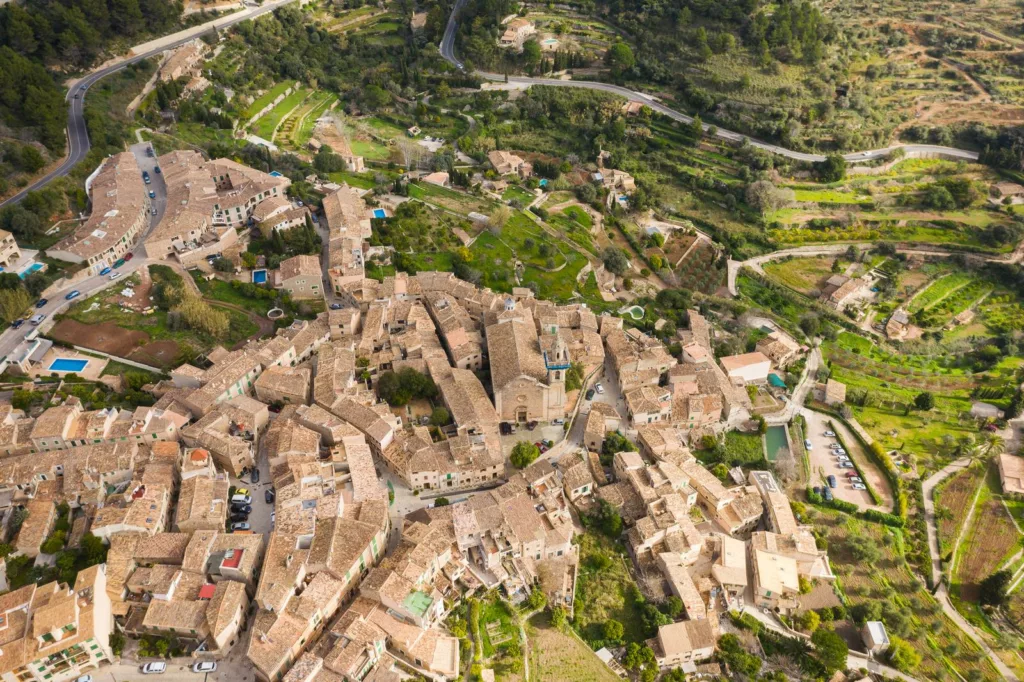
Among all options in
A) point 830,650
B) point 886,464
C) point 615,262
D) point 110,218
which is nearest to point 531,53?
point 615,262

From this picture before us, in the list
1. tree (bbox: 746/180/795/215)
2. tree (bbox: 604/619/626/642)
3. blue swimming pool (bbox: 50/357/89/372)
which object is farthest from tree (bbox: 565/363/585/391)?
tree (bbox: 746/180/795/215)

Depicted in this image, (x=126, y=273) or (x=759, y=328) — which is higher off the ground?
(x=126, y=273)

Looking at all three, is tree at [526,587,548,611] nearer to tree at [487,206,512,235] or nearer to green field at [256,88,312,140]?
tree at [487,206,512,235]

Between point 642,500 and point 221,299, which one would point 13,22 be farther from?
point 642,500

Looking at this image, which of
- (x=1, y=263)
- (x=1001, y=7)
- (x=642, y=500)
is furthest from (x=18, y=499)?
(x=1001, y=7)

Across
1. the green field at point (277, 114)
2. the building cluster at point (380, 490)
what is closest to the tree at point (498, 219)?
the building cluster at point (380, 490)

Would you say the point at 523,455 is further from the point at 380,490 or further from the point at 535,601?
the point at 535,601

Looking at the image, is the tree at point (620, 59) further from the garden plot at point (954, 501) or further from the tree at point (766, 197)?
the garden plot at point (954, 501)
